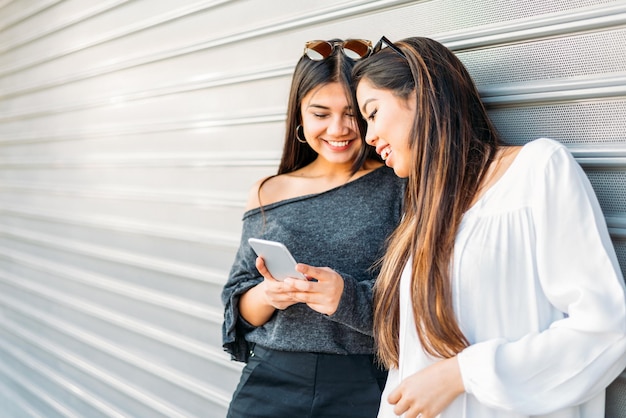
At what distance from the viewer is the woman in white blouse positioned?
1.26m

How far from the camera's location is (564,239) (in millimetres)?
1260

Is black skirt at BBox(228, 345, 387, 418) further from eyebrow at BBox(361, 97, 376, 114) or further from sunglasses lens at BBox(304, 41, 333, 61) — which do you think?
sunglasses lens at BBox(304, 41, 333, 61)

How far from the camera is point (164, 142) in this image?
132 inches

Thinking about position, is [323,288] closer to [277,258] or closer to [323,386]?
[277,258]

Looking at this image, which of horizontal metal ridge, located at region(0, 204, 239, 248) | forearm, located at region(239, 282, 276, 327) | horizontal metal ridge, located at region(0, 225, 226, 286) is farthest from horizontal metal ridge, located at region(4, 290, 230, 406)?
forearm, located at region(239, 282, 276, 327)

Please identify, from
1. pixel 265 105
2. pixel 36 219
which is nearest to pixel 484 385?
pixel 265 105

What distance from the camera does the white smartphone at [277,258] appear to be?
1701 mm

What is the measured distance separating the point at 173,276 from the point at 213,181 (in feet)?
2.08

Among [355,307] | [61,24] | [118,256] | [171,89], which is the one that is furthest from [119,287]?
[355,307]

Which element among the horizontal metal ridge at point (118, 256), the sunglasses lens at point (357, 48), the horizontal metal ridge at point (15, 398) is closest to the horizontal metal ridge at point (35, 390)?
the horizontal metal ridge at point (15, 398)

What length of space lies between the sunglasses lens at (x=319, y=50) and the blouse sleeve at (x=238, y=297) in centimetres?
60

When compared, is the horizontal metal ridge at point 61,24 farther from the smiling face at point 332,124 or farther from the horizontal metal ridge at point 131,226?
the smiling face at point 332,124

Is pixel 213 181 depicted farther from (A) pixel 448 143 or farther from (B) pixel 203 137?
(A) pixel 448 143

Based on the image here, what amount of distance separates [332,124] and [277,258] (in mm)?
475
